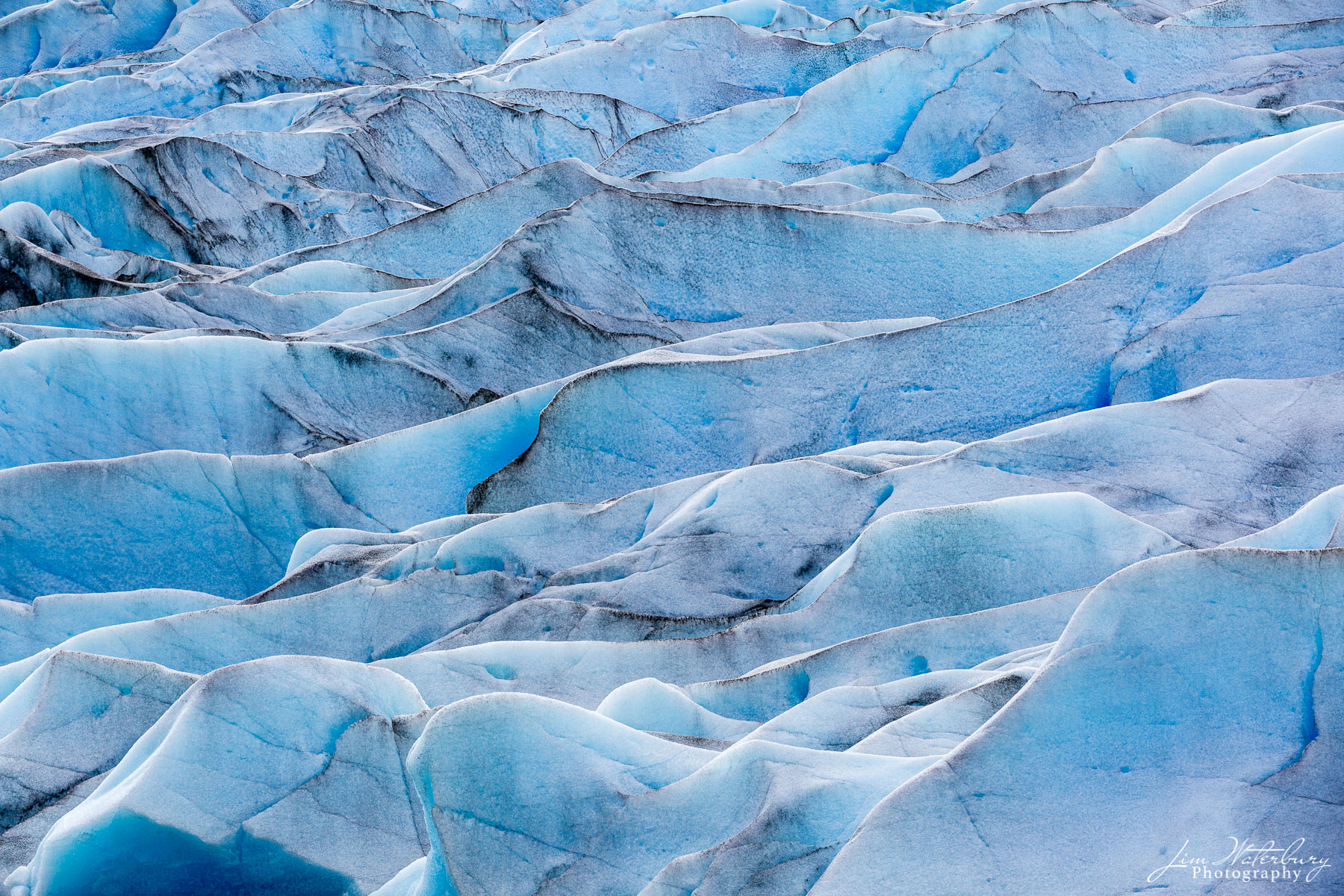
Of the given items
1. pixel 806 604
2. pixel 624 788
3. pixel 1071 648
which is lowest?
pixel 806 604

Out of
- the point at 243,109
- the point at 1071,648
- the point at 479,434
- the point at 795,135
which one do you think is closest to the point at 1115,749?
the point at 1071,648

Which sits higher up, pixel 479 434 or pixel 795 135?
pixel 795 135

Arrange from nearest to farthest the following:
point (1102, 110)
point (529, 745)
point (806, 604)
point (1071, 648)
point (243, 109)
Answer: point (1071, 648), point (529, 745), point (806, 604), point (1102, 110), point (243, 109)

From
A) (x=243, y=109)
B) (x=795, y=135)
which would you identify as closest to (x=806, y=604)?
(x=795, y=135)

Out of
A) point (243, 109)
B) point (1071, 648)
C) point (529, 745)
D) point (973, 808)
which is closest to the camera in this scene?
point (973, 808)

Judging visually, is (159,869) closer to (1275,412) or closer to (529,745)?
(529,745)

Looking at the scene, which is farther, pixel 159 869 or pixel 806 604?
pixel 806 604

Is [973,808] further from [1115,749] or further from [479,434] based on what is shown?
[479,434]
